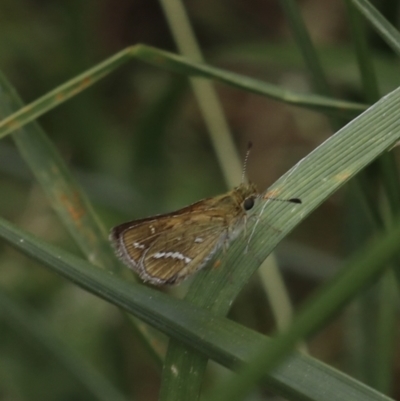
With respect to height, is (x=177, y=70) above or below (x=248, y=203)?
above

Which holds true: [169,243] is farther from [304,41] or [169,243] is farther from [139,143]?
[139,143]

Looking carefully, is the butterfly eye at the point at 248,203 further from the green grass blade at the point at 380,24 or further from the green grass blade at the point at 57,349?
the green grass blade at the point at 57,349

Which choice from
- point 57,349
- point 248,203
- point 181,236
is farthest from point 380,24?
point 57,349

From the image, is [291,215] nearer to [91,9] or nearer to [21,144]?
[21,144]

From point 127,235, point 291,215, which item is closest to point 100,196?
point 127,235

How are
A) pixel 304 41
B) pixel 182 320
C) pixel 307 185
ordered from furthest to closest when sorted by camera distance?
pixel 304 41 < pixel 307 185 < pixel 182 320

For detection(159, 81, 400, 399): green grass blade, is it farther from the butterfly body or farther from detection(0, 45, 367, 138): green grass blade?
detection(0, 45, 367, 138): green grass blade

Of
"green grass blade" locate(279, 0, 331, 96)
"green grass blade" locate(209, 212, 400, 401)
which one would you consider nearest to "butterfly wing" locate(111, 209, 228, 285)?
"green grass blade" locate(279, 0, 331, 96)
